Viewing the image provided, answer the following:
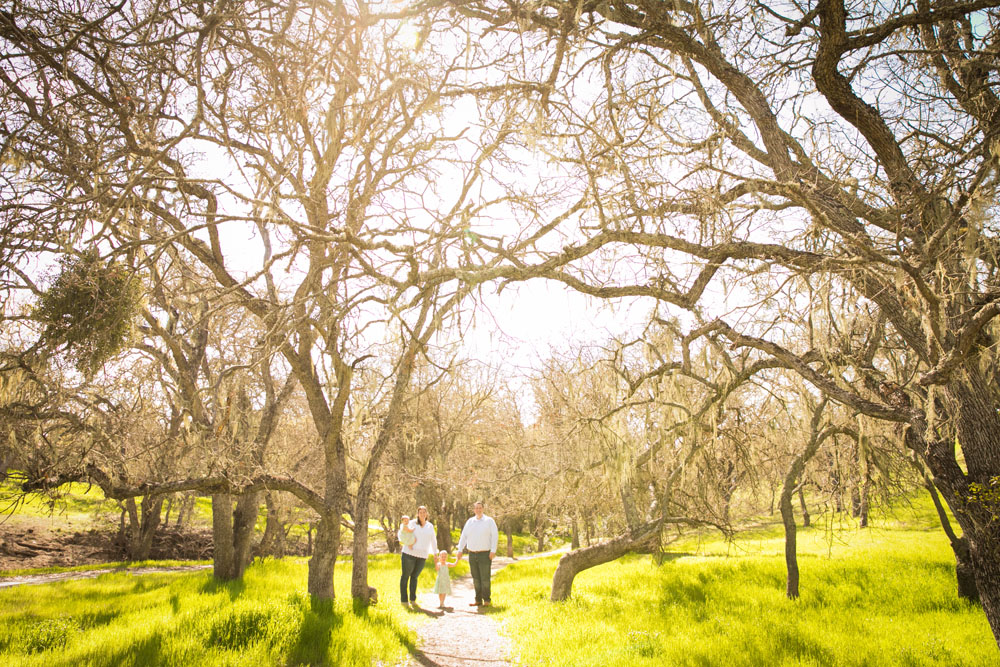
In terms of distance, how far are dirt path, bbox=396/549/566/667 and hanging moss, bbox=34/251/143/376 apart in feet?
13.6

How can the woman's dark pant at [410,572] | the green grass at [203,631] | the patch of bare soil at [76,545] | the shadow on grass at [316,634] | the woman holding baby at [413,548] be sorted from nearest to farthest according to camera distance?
the green grass at [203,631] → the shadow on grass at [316,634] → the woman holding baby at [413,548] → the woman's dark pant at [410,572] → the patch of bare soil at [76,545]

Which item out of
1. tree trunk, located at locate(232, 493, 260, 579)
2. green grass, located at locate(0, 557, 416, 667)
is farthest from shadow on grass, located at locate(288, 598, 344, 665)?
tree trunk, located at locate(232, 493, 260, 579)

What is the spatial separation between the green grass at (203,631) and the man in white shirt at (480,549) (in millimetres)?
1463

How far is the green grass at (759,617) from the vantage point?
5406 millimetres

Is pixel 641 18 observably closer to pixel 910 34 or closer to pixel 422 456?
pixel 910 34

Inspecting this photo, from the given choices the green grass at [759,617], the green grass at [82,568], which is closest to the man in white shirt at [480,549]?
the green grass at [759,617]

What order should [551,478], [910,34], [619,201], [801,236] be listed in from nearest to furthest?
[619,201]
[801,236]
[910,34]
[551,478]

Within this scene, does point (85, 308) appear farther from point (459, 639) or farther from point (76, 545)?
point (76, 545)

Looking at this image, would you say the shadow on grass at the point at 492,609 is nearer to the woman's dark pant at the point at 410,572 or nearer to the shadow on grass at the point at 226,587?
the woman's dark pant at the point at 410,572

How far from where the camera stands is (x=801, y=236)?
13.2 feet

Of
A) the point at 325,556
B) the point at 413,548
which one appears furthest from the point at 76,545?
the point at 325,556

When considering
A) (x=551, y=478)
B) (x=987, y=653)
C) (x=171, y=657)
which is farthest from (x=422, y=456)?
(x=987, y=653)

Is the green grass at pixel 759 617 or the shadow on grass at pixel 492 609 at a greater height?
the green grass at pixel 759 617

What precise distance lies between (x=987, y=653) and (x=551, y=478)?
240 inches
